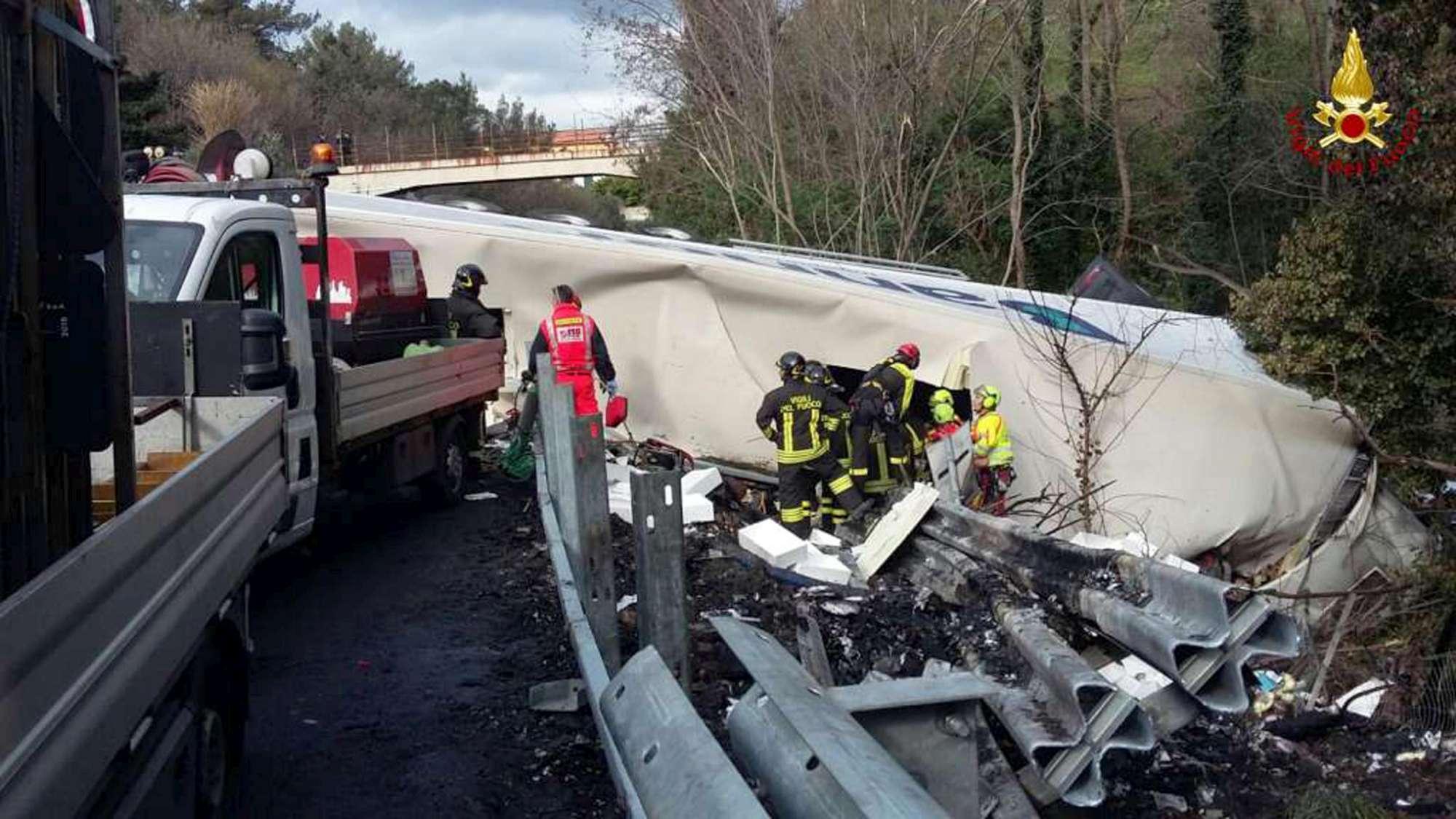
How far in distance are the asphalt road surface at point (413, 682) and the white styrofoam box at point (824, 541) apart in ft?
6.64

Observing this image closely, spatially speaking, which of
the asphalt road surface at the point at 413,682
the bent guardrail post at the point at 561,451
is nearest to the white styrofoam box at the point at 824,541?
the asphalt road surface at the point at 413,682

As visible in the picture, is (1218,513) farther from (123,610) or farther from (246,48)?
(246,48)

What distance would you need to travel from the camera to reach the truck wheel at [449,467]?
1156 centimetres

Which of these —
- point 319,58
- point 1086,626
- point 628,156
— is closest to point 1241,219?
point 628,156

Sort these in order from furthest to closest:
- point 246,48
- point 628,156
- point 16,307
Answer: point 246,48 → point 628,156 → point 16,307

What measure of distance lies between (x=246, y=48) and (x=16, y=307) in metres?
56.8

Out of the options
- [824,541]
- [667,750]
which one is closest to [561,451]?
[667,750]

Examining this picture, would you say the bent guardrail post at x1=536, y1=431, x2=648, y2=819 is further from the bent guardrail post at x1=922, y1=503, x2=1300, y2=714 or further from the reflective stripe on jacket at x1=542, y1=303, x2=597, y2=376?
the reflective stripe on jacket at x1=542, y1=303, x2=597, y2=376

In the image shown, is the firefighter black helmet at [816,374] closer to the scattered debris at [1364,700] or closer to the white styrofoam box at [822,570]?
the white styrofoam box at [822,570]

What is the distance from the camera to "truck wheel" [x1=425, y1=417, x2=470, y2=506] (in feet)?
37.9

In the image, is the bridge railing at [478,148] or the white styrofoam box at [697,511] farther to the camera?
the bridge railing at [478,148]

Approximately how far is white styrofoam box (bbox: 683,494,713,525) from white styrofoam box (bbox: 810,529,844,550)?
83 cm

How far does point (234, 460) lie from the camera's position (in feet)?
16.2

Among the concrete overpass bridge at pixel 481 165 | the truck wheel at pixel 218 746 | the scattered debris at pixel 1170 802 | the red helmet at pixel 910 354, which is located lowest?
the scattered debris at pixel 1170 802
